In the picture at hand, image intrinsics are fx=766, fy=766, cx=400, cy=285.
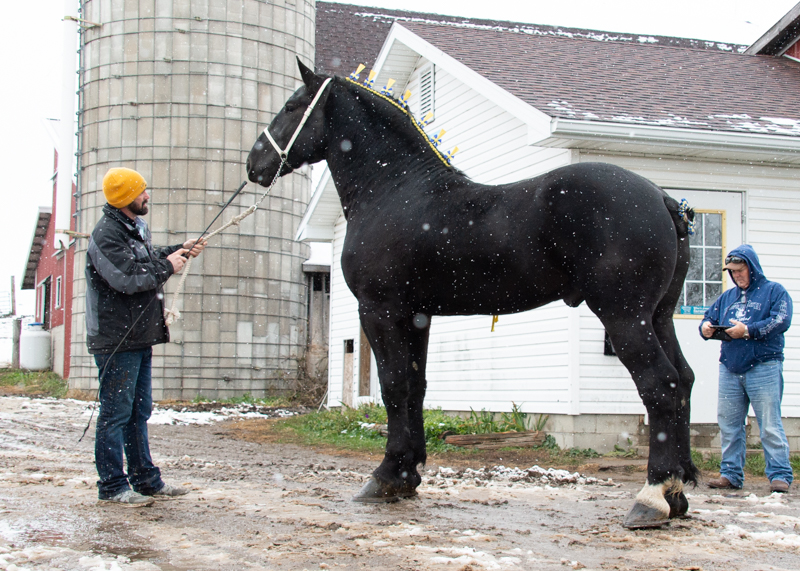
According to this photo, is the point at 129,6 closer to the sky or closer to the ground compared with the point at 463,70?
closer to the sky

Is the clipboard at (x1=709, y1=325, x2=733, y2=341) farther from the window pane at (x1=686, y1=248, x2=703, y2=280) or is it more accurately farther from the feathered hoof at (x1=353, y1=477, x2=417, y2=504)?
the feathered hoof at (x1=353, y1=477, x2=417, y2=504)

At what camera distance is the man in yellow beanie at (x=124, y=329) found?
447cm

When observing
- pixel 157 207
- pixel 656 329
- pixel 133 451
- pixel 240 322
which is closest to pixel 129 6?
pixel 157 207

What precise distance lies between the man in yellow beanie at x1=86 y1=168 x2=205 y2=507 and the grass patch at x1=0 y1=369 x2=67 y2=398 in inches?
598

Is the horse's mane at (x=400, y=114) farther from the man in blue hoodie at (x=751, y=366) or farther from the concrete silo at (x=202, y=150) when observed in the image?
the concrete silo at (x=202, y=150)

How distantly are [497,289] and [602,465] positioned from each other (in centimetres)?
379

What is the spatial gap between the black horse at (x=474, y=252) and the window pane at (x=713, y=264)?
480cm

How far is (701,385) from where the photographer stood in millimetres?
8523

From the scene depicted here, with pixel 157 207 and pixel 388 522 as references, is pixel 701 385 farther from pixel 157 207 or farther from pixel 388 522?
pixel 157 207

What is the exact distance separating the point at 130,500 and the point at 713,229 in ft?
23.3

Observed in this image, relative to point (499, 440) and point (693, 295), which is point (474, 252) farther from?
point (693, 295)

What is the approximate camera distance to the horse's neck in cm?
481

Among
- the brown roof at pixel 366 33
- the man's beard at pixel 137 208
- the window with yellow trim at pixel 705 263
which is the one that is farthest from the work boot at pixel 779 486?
the brown roof at pixel 366 33

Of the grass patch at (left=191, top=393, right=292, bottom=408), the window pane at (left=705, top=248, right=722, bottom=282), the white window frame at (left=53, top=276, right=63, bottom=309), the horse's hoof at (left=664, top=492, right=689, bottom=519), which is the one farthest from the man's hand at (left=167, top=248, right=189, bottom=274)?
the white window frame at (left=53, top=276, right=63, bottom=309)
